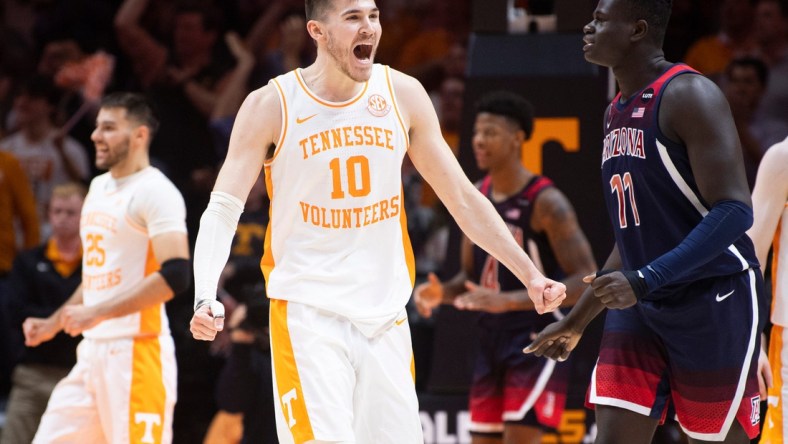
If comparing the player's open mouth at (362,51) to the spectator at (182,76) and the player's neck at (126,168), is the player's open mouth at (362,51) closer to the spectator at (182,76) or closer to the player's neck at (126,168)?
the player's neck at (126,168)

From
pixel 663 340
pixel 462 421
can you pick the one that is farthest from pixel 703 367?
pixel 462 421

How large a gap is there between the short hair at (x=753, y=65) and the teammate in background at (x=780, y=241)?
13.5ft

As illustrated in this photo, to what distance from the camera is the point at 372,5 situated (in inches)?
183

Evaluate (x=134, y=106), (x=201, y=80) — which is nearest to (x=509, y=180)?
(x=134, y=106)

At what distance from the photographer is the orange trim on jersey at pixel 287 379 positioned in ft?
14.2

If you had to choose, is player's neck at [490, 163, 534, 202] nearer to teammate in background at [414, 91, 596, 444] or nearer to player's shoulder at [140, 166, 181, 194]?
teammate in background at [414, 91, 596, 444]

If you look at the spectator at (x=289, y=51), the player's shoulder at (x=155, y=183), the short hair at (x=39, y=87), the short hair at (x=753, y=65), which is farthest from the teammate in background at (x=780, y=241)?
the short hair at (x=39, y=87)

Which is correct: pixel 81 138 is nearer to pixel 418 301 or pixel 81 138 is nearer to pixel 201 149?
pixel 201 149

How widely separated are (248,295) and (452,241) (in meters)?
1.47

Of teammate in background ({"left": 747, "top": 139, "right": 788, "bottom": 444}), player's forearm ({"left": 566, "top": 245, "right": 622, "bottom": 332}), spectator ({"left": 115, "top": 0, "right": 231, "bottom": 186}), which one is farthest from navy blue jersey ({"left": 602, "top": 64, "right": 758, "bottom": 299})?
spectator ({"left": 115, "top": 0, "right": 231, "bottom": 186})

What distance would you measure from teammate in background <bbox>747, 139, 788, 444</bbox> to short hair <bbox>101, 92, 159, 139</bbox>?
3372 mm

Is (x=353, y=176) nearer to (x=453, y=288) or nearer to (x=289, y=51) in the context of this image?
(x=453, y=288)

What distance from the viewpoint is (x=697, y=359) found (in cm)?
446

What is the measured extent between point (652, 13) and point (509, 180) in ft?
8.18
